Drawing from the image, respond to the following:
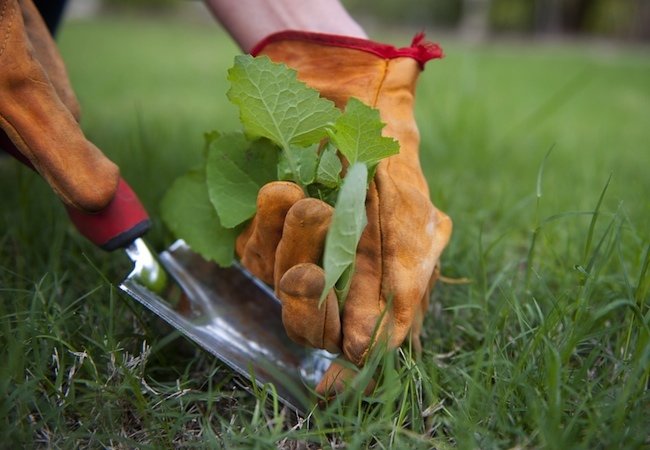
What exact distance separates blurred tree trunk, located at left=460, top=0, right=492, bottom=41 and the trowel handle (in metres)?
15.3

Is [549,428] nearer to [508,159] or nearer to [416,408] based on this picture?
[416,408]

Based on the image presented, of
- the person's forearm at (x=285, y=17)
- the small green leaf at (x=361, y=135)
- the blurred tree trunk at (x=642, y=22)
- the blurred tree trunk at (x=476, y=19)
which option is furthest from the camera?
the blurred tree trunk at (x=476, y=19)

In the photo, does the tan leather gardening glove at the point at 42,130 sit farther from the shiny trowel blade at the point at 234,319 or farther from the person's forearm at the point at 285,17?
the person's forearm at the point at 285,17

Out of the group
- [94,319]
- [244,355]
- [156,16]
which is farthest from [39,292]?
[156,16]

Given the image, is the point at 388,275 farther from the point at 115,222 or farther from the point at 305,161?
the point at 115,222

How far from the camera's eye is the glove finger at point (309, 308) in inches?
32.6

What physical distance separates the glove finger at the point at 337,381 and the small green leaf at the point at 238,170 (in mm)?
303

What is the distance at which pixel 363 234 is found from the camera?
0.95 m

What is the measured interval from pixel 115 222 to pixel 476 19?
649 inches

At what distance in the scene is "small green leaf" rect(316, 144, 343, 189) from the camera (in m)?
0.92

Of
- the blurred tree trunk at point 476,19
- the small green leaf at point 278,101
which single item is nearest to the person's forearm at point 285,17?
the small green leaf at point 278,101

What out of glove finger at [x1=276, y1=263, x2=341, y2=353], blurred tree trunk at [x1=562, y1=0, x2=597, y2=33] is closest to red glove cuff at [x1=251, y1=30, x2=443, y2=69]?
glove finger at [x1=276, y1=263, x2=341, y2=353]

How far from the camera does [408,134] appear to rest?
1049mm

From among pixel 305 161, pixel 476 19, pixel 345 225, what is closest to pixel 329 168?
pixel 305 161
